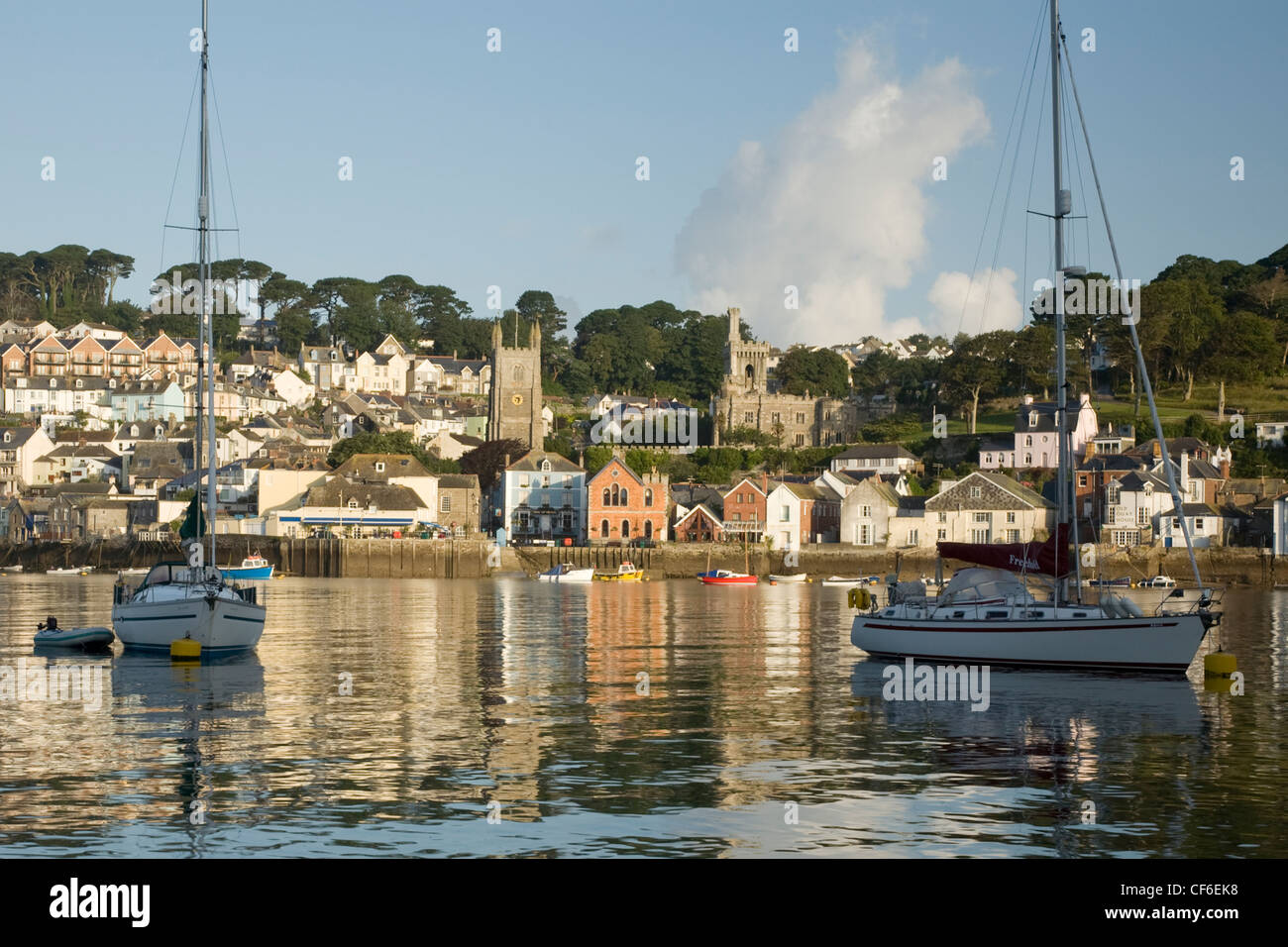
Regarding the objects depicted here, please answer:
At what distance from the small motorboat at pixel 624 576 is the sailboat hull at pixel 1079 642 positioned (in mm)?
55223

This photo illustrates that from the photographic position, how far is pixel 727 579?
8612 centimetres

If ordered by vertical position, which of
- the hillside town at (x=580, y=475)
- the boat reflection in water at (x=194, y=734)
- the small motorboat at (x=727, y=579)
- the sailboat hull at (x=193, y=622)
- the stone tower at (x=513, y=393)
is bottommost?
the small motorboat at (x=727, y=579)

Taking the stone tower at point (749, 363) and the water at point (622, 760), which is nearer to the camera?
the water at point (622, 760)

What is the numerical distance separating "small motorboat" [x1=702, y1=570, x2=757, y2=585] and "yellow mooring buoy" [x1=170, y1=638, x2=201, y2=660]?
5368 cm

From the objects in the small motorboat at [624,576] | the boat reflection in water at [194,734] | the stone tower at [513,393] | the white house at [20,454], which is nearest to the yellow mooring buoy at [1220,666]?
the boat reflection in water at [194,734]

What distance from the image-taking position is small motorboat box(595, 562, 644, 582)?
289 feet

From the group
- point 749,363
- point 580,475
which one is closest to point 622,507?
point 580,475

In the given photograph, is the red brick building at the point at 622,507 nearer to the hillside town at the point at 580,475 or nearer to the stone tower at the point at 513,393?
the hillside town at the point at 580,475

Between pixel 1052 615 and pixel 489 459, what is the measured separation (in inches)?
3650

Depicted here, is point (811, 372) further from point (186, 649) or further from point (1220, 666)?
point (186, 649)

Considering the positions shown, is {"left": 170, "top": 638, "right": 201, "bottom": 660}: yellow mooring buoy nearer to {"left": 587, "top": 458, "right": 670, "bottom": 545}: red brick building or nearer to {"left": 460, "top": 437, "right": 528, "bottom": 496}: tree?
{"left": 587, "top": 458, "right": 670, "bottom": 545}: red brick building

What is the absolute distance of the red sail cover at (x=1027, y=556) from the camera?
33.6 metres

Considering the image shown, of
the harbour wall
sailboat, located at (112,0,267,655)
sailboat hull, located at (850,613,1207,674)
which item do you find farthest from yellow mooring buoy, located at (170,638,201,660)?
the harbour wall
